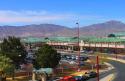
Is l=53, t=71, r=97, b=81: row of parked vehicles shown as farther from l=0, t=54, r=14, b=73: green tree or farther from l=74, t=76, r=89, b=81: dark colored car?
l=0, t=54, r=14, b=73: green tree

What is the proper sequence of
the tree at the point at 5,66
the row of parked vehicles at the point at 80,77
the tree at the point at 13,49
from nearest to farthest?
the row of parked vehicles at the point at 80,77, the tree at the point at 5,66, the tree at the point at 13,49

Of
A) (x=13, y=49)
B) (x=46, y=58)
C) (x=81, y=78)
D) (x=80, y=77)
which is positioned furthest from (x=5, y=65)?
(x=81, y=78)

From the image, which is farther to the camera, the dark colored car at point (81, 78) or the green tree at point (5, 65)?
the green tree at point (5, 65)

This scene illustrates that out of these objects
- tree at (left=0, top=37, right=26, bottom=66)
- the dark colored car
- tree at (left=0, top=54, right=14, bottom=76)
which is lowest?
the dark colored car

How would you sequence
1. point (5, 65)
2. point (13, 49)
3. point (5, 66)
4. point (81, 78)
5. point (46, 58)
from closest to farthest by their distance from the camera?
point (81, 78) → point (5, 66) → point (5, 65) → point (46, 58) → point (13, 49)

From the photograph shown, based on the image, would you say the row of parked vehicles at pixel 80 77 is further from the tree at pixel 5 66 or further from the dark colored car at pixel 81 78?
the tree at pixel 5 66

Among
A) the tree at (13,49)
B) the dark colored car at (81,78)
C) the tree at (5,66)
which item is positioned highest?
the tree at (13,49)

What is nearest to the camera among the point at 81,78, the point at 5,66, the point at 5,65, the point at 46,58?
the point at 81,78

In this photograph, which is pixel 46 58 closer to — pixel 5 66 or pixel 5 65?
pixel 5 65

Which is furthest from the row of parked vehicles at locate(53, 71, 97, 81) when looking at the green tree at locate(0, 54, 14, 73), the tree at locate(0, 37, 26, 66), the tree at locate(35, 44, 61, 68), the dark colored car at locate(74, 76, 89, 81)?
the tree at locate(0, 37, 26, 66)

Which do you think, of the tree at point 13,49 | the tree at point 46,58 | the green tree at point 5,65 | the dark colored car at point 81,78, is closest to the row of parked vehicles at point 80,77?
the dark colored car at point 81,78

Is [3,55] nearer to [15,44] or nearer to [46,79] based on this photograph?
[15,44]

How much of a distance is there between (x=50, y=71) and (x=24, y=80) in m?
5.58

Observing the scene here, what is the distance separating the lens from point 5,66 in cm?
6994
